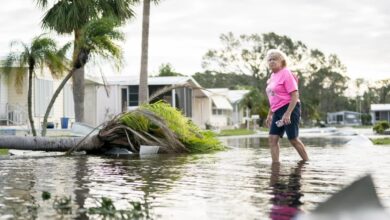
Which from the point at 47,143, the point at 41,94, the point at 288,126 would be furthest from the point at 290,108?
the point at 41,94

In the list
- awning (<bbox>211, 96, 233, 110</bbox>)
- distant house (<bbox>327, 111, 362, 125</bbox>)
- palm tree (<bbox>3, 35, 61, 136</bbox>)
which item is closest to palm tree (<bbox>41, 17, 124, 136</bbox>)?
palm tree (<bbox>3, 35, 61, 136</bbox>)

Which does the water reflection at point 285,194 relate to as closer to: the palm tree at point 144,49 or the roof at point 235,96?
the palm tree at point 144,49

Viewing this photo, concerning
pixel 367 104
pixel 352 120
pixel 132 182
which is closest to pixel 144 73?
pixel 132 182

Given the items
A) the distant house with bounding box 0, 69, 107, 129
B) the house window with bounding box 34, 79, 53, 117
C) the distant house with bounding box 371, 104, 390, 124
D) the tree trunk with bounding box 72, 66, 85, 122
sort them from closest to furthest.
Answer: the tree trunk with bounding box 72, 66, 85, 122, the distant house with bounding box 0, 69, 107, 129, the house window with bounding box 34, 79, 53, 117, the distant house with bounding box 371, 104, 390, 124

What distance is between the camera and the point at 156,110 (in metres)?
12.8

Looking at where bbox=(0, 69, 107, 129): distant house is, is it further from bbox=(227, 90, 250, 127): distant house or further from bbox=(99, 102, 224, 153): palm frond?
bbox=(227, 90, 250, 127): distant house

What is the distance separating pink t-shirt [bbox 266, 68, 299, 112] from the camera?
354 inches

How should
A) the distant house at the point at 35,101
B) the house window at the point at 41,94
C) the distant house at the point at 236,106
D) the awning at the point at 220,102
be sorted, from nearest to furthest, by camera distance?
Result: the distant house at the point at 35,101, the house window at the point at 41,94, the awning at the point at 220,102, the distant house at the point at 236,106

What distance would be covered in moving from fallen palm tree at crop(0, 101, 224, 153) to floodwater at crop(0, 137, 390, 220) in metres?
3.58

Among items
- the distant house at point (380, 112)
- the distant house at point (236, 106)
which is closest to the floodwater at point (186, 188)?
the distant house at point (236, 106)

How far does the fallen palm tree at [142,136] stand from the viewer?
1257cm

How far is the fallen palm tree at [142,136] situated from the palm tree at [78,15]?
9957 millimetres

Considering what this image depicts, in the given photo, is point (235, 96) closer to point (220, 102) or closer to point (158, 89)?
point (220, 102)

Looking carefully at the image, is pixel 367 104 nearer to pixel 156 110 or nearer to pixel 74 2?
pixel 74 2
